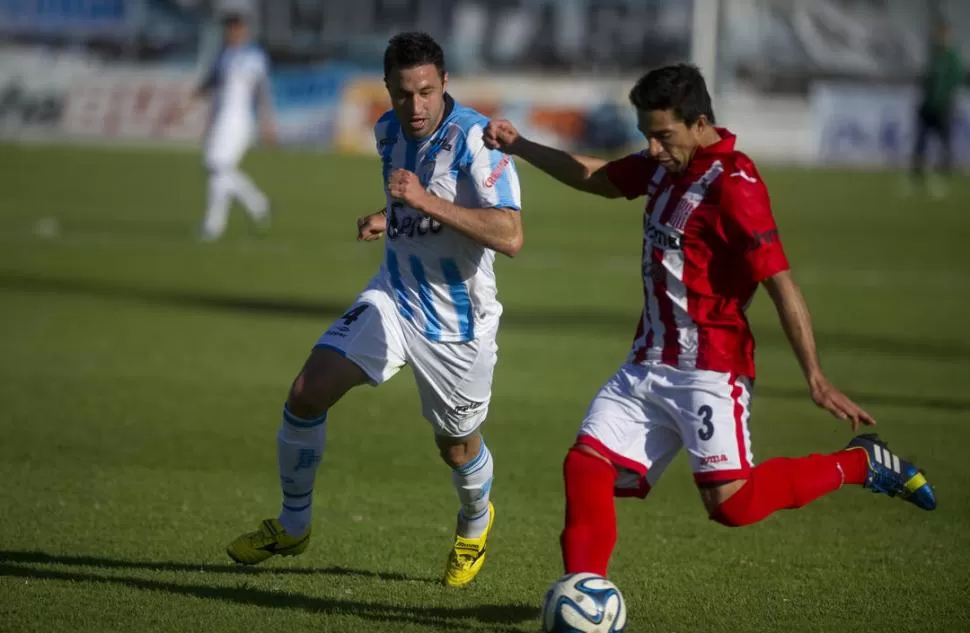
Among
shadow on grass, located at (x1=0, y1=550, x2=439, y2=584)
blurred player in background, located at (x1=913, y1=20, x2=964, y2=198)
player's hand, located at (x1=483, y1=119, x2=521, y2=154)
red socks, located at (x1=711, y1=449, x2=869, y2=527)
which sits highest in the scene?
player's hand, located at (x1=483, y1=119, x2=521, y2=154)

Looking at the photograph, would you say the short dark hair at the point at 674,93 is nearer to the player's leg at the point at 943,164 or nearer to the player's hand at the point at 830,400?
the player's hand at the point at 830,400

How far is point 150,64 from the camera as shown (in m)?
43.1

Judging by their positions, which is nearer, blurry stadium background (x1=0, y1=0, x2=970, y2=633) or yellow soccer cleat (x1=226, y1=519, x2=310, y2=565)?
blurry stadium background (x1=0, y1=0, x2=970, y2=633)

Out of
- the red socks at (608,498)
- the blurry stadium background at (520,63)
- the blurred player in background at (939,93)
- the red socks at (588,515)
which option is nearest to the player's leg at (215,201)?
the red socks at (608,498)

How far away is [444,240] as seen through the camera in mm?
5965

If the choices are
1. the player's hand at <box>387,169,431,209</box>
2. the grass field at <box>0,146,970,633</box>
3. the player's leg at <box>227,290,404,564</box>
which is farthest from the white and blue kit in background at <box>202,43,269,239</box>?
the player's hand at <box>387,169,431,209</box>

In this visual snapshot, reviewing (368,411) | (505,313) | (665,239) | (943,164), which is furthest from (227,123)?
(943,164)

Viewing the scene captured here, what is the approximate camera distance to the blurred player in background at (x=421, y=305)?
228 inches

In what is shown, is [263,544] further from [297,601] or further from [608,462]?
[608,462]

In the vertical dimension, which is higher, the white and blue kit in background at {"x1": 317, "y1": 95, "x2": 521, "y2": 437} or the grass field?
the white and blue kit in background at {"x1": 317, "y1": 95, "x2": 521, "y2": 437}

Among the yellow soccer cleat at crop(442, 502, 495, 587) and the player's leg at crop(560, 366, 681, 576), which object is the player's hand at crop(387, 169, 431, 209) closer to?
the player's leg at crop(560, 366, 681, 576)

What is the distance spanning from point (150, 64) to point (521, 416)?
35.4 meters

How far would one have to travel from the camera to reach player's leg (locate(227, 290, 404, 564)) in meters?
5.81

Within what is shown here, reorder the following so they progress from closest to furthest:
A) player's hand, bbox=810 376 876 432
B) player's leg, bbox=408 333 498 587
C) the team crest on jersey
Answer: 1. player's hand, bbox=810 376 876 432
2. the team crest on jersey
3. player's leg, bbox=408 333 498 587
